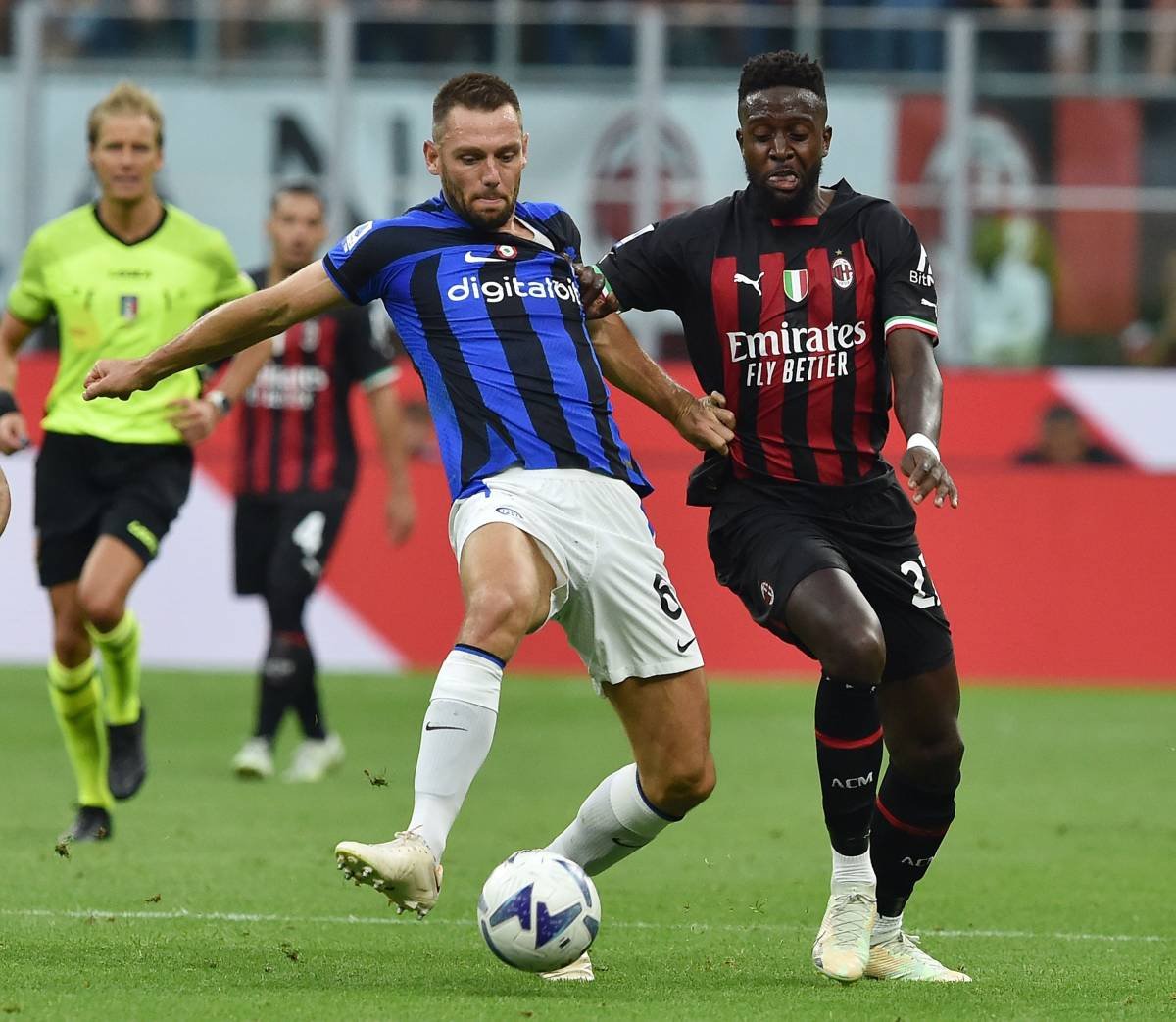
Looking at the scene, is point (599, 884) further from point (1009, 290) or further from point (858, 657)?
point (1009, 290)

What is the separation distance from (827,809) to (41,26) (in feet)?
37.2

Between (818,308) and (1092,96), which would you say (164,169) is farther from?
(818,308)

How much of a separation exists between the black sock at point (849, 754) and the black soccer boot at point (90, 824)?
11.0 feet

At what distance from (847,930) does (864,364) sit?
150cm

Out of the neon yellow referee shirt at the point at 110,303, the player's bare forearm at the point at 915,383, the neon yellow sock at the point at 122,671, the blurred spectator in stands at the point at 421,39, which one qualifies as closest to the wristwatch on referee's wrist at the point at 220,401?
the neon yellow referee shirt at the point at 110,303

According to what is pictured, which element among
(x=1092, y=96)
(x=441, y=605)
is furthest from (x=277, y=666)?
(x=1092, y=96)

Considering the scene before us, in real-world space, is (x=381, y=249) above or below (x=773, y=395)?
above

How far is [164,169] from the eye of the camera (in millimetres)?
14922

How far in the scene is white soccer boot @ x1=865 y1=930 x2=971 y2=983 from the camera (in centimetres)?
542

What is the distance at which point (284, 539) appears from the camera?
10406mm

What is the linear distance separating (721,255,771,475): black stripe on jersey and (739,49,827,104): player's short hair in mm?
442

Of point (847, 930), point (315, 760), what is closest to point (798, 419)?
point (847, 930)

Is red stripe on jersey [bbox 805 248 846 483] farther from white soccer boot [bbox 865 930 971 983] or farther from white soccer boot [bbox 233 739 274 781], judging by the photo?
white soccer boot [bbox 233 739 274 781]

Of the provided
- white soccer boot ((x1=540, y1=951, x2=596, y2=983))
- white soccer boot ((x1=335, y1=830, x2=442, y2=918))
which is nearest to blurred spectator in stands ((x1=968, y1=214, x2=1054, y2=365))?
white soccer boot ((x1=540, y1=951, x2=596, y2=983))
